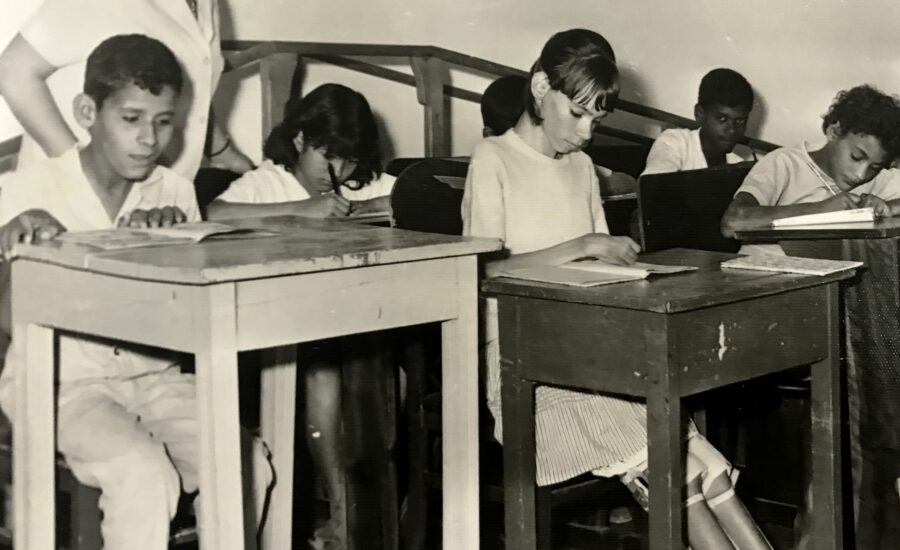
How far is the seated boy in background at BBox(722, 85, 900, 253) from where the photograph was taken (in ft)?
9.22

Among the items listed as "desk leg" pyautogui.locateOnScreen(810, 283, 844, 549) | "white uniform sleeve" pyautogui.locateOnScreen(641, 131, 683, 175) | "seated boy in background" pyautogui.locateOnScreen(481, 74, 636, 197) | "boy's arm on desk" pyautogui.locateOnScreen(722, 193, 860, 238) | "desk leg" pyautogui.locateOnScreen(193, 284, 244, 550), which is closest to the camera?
"desk leg" pyautogui.locateOnScreen(193, 284, 244, 550)

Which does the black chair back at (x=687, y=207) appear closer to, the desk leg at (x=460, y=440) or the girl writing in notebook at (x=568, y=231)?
the girl writing in notebook at (x=568, y=231)

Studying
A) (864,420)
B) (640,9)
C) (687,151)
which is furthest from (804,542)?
(640,9)

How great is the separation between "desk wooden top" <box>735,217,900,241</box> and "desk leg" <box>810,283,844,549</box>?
285 mm

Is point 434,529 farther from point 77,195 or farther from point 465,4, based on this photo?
point 465,4

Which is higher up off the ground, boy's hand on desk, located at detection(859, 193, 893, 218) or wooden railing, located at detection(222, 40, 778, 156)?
wooden railing, located at detection(222, 40, 778, 156)

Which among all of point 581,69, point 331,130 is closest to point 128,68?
point 331,130

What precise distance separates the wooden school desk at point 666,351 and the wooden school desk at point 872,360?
0.22m

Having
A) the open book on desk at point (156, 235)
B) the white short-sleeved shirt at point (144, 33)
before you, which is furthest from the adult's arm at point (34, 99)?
the open book on desk at point (156, 235)

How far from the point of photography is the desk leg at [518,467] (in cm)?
184

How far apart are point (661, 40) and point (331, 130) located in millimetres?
1420

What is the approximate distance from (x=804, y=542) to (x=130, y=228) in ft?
4.13

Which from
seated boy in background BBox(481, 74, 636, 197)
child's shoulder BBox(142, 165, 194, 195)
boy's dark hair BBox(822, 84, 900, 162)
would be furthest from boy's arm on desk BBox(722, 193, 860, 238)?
child's shoulder BBox(142, 165, 194, 195)

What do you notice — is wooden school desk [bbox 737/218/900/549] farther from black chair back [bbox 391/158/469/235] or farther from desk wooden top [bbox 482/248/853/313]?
black chair back [bbox 391/158/469/235]
